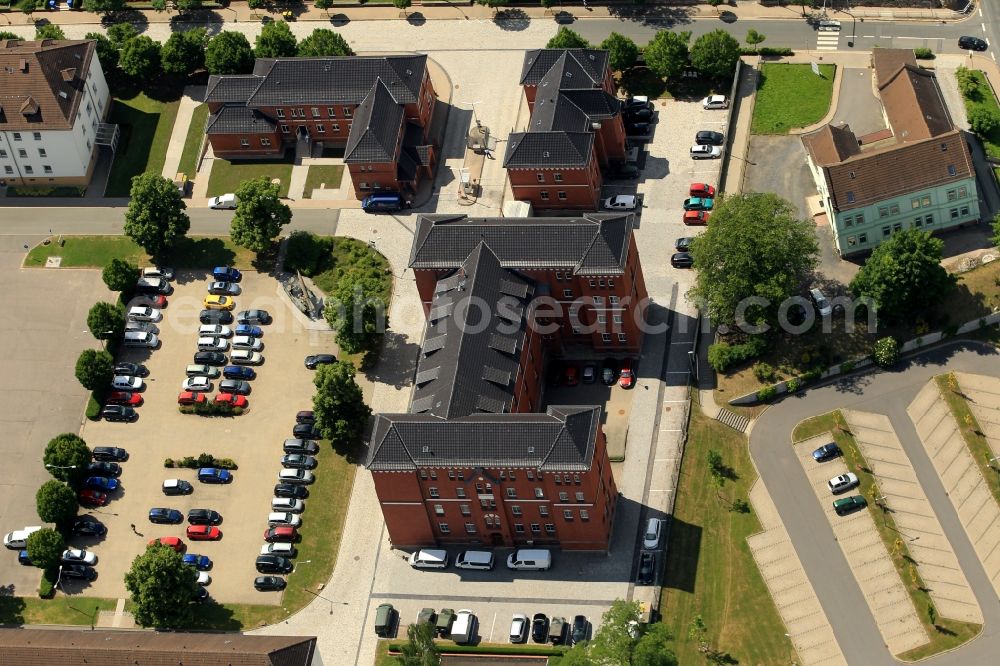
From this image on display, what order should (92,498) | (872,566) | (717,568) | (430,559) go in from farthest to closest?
1. (92,498)
2. (430,559)
3. (717,568)
4. (872,566)

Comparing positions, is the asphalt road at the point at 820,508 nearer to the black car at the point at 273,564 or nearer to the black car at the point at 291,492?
the black car at the point at 291,492

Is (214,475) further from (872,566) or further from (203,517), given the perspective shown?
(872,566)

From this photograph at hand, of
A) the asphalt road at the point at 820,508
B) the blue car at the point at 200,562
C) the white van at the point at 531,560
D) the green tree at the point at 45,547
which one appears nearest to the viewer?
the asphalt road at the point at 820,508

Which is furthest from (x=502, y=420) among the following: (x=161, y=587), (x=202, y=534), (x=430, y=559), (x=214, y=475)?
(x=161, y=587)

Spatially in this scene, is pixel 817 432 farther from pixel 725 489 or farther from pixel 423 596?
pixel 423 596

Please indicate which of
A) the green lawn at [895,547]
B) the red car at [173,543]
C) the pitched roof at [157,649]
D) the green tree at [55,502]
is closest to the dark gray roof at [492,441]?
the pitched roof at [157,649]
